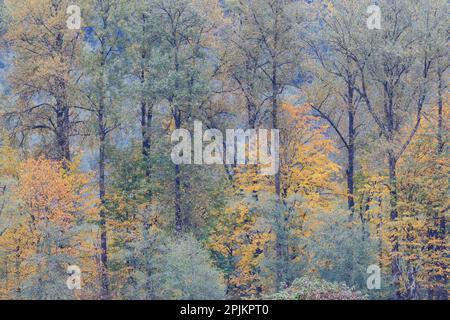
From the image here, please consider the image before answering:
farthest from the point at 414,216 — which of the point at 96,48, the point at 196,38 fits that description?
the point at 96,48

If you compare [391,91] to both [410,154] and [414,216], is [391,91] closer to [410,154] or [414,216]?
[410,154]

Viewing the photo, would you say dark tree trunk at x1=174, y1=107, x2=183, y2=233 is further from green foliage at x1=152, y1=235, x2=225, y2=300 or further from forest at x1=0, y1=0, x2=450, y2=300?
green foliage at x1=152, y1=235, x2=225, y2=300

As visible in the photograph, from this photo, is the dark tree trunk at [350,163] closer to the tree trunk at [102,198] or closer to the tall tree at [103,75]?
the tall tree at [103,75]

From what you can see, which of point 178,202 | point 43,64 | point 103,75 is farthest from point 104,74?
point 178,202

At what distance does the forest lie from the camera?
3350cm

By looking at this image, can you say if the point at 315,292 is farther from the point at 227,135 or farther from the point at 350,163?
the point at 227,135

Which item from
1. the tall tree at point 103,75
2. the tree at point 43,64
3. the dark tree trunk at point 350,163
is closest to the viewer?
the tree at point 43,64

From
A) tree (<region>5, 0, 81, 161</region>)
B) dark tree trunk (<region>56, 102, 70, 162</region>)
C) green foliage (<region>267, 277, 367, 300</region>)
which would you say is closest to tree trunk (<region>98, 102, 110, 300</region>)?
tree (<region>5, 0, 81, 161</region>)

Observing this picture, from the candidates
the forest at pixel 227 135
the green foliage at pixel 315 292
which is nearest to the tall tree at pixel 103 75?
the forest at pixel 227 135

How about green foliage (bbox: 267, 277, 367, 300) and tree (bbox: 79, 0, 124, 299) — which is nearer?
green foliage (bbox: 267, 277, 367, 300)

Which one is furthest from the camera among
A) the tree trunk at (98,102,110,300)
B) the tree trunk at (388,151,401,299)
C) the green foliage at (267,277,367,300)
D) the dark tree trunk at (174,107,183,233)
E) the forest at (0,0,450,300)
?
the dark tree trunk at (174,107,183,233)

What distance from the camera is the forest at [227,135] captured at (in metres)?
33.5

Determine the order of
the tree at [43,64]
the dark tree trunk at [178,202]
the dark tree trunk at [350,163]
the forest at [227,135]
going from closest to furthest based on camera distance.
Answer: the forest at [227,135] < the dark tree trunk at [178,202] < the tree at [43,64] < the dark tree trunk at [350,163]

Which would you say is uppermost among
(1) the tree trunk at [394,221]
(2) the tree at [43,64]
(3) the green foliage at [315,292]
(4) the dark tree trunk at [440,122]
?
(2) the tree at [43,64]
